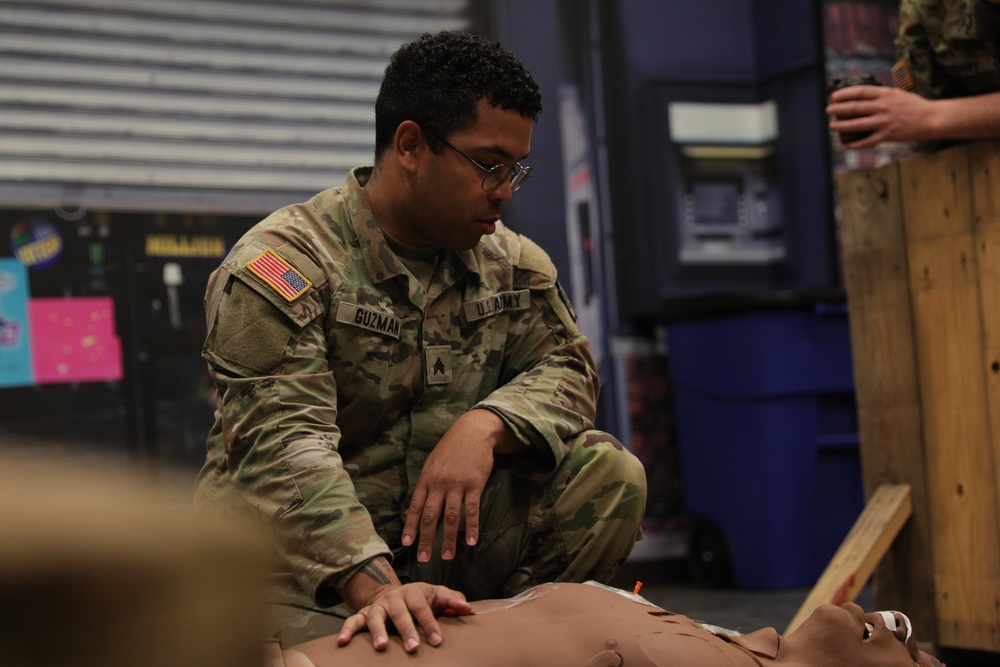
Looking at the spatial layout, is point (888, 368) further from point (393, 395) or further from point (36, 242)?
point (36, 242)

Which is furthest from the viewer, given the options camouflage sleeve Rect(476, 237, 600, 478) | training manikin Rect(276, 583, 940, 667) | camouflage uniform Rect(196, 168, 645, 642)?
camouflage sleeve Rect(476, 237, 600, 478)

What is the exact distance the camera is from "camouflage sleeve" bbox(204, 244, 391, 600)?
1.59 m

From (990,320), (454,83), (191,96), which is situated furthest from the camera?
(191,96)

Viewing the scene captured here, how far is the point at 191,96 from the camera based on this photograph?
384cm

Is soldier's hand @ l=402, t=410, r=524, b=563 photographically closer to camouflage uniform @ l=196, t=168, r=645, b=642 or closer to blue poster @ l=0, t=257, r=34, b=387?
camouflage uniform @ l=196, t=168, r=645, b=642

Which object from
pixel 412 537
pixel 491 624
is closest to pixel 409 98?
pixel 412 537

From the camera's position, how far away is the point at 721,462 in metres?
4.13

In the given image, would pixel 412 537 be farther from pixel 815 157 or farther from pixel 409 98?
pixel 815 157

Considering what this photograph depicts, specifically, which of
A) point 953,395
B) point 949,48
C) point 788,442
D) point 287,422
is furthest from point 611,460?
point 788,442

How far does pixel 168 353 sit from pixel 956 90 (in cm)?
258

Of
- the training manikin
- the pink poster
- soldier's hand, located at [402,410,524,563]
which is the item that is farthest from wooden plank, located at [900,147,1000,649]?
the pink poster

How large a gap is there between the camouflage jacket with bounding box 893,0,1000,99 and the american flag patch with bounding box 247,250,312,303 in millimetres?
1505

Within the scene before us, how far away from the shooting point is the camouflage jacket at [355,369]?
Answer: 166cm

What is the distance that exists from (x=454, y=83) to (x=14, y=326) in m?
2.26
